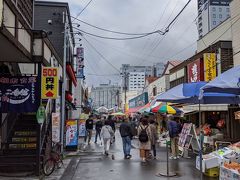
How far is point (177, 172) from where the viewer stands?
1208cm

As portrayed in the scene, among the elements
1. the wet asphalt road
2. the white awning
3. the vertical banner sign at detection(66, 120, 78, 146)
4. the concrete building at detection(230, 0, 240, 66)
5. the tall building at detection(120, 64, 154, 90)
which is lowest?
the wet asphalt road

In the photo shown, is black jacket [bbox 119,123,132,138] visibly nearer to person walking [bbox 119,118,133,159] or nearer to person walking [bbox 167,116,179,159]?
person walking [bbox 119,118,133,159]

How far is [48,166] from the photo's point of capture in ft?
39.1

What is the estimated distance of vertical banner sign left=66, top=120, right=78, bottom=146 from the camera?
18.9 meters

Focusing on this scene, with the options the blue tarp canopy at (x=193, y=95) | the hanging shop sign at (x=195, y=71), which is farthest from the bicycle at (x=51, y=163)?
the hanging shop sign at (x=195, y=71)

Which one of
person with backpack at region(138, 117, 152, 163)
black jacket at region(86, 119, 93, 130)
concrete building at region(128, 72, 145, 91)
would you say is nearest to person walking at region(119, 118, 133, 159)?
person with backpack at region(138, 117, 152, 163)

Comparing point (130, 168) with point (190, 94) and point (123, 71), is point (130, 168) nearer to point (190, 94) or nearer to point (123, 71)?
point (190, 94)

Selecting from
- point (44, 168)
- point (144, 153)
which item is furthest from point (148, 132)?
point (44, 168)

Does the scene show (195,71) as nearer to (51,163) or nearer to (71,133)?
(71,133)

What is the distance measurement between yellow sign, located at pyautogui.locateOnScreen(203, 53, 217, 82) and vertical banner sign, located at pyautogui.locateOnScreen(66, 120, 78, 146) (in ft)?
25.1

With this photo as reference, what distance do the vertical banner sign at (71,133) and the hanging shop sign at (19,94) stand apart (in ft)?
23.1

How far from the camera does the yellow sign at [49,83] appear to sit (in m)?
12.2

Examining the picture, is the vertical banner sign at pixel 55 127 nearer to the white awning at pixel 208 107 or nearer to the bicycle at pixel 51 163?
the bicycle at pixel 51 163

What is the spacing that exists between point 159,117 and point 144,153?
20.5 metres
